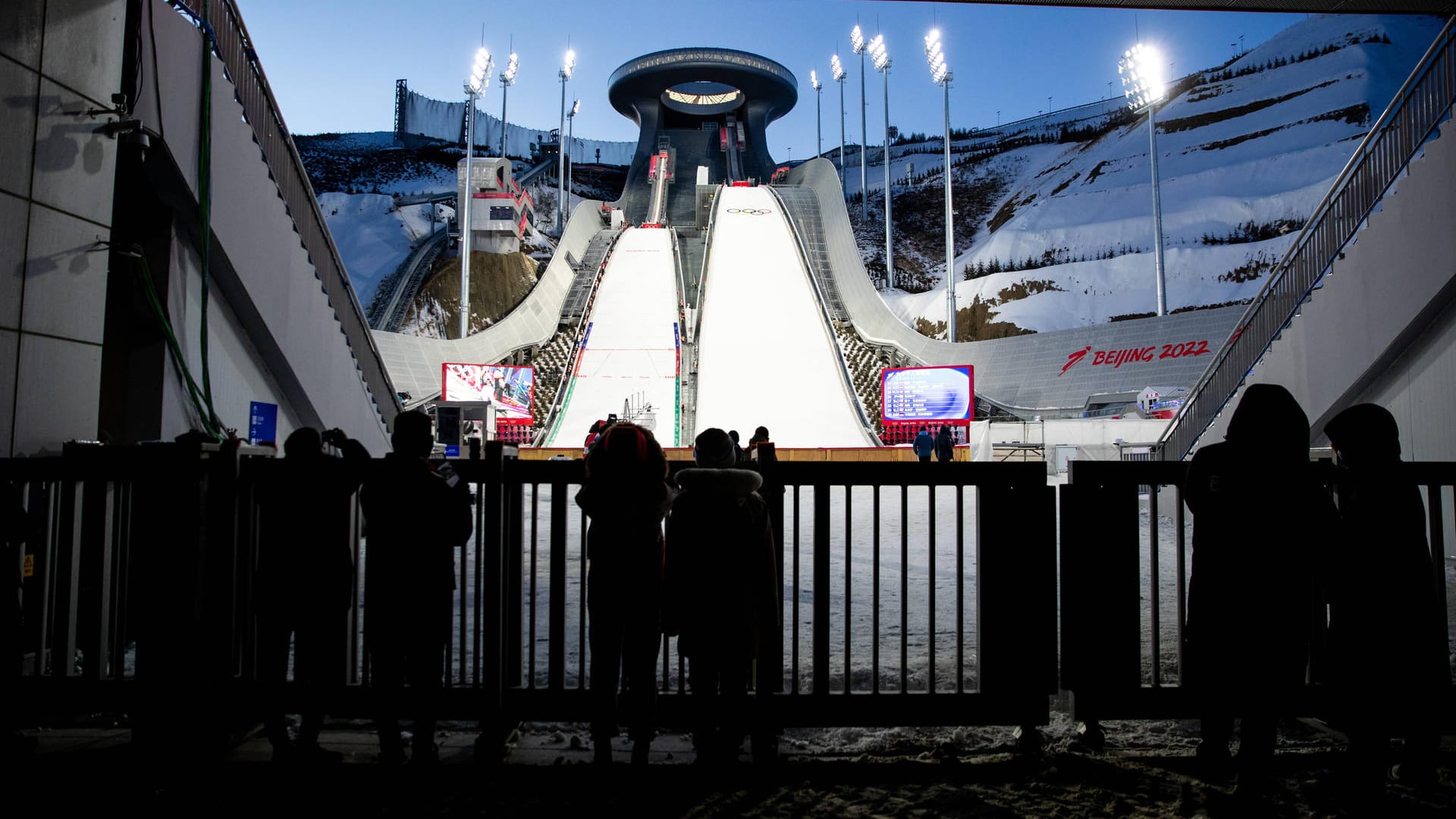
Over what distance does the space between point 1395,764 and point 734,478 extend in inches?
106

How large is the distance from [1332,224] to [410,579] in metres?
10.3

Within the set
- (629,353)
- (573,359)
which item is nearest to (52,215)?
(573,359)

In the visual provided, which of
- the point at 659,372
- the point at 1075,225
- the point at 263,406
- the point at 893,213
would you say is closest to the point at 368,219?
the point at 659,372

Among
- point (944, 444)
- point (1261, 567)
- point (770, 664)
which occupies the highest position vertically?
point (944, 444)

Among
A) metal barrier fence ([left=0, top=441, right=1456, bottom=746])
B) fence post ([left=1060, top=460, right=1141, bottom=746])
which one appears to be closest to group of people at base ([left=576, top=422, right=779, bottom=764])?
metal barrier fence ([left=0, top=441, right=1456, bottom=746])

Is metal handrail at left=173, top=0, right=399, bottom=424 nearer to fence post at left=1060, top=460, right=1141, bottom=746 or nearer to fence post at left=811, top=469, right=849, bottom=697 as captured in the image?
fence post at left=811, top=469, right=849, bottom=697

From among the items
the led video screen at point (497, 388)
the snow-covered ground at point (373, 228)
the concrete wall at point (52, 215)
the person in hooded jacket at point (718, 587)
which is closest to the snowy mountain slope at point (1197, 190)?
the led video screen at point (497, 388)

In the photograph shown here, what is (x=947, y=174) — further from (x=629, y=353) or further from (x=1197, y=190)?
(x=1197, y=190)

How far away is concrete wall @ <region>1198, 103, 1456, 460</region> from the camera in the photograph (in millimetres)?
6891

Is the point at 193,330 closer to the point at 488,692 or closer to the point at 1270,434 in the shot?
the point at 488,692

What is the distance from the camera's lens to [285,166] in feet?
26.1

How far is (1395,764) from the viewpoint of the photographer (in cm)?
293

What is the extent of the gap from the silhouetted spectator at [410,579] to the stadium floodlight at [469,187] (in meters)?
23.4

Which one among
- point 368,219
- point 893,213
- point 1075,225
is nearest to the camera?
point 1075,225
